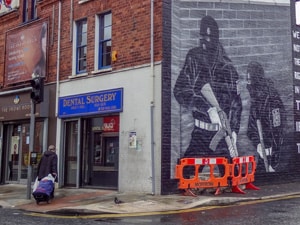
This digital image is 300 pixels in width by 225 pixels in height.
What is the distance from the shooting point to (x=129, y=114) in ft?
45.9

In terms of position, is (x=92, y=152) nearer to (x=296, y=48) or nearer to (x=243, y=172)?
(x=243, y=172)

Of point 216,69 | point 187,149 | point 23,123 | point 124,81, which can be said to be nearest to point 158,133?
point 187,149

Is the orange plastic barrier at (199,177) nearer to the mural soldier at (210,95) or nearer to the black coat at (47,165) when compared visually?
the mural soldier at (210,95)

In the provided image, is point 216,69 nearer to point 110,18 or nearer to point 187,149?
point 187,149

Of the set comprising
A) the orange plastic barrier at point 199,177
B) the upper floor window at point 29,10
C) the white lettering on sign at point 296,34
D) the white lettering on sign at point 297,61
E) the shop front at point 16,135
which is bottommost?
the orange plastic barrier at point 199,177

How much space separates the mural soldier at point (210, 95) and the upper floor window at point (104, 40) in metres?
2.95

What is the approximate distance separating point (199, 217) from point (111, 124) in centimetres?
596

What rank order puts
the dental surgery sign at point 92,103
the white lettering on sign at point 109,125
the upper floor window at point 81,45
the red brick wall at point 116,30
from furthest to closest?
the upper floor window at point 81,45, the white lettering on sign at point 109,125, the dental surgery sign at point 92,103, the red brick wall at point 116,30

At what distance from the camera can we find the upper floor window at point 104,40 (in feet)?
50.1

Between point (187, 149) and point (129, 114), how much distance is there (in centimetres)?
209

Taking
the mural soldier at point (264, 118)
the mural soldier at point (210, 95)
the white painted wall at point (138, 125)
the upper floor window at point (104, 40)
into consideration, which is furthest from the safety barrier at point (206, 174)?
the upper floor window at point (104, 40)

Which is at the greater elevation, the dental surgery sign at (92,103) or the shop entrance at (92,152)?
the dental surgery sign at (92,103)

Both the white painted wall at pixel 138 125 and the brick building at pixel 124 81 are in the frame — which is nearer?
the white painted wall at pixel 138 125

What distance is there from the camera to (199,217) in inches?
376
